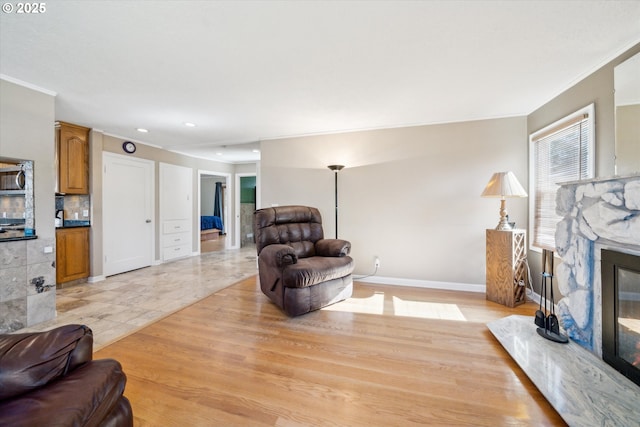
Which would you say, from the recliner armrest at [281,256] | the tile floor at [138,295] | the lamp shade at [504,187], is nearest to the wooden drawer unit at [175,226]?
the tile floor at [138,295]

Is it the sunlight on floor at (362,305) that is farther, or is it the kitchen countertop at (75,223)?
the kitchen countertop at (75,223)

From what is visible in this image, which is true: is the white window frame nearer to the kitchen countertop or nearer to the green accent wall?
the kitchen countertop

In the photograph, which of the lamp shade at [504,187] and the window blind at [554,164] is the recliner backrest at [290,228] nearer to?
the lamp shade at [504,187]

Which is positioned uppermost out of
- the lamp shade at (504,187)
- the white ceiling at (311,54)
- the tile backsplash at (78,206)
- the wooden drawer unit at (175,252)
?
the white ceiling at (311,54)

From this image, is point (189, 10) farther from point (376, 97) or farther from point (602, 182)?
point (602, 182)

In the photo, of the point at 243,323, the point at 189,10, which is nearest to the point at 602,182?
the point at 189,10

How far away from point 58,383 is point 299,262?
2.05m

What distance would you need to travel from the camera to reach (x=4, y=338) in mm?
1056

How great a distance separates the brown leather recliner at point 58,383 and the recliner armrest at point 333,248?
232 centimetres

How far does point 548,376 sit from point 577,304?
2.32ft

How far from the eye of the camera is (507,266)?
112 inches

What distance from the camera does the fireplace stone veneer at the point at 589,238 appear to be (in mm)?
1567

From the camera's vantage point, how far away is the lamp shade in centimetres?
276

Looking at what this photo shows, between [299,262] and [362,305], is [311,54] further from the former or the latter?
[362,305]
